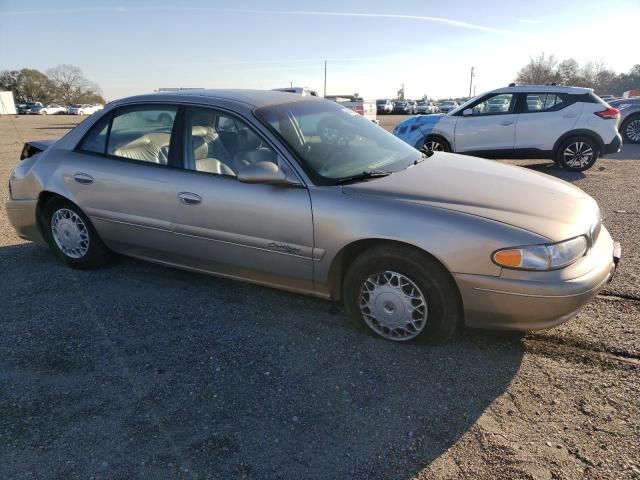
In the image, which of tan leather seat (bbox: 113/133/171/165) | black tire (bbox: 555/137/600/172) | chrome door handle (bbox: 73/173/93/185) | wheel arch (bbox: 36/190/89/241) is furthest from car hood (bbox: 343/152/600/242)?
black tire (bbox: 555/137/600/172)

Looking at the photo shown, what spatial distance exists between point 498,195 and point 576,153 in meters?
6.90

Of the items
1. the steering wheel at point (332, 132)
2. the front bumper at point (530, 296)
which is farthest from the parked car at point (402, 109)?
the front bumper at point (530, 296)

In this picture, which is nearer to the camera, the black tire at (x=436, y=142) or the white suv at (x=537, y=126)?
the white suv at (x=537, y=126)

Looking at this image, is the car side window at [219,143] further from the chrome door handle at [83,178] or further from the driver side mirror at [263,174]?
the chrome door handle at [83,178]

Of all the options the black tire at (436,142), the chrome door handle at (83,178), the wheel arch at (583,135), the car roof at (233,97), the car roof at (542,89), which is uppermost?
the car roof at (542,89)

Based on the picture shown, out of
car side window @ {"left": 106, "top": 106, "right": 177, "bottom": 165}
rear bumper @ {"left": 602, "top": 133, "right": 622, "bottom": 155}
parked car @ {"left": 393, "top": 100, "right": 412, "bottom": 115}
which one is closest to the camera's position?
car side window @ {"left": 106, "top": 106, "right": 177, "bottom": 165}

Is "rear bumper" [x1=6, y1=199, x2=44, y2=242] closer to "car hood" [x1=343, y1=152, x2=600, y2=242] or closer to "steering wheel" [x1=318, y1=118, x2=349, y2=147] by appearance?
"steering wheel" [x1=318, y1=118, x2=349, y2=147]

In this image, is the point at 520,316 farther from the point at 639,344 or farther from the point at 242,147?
the point at 242,147

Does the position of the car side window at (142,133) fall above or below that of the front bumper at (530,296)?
above

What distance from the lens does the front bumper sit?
2.53 m

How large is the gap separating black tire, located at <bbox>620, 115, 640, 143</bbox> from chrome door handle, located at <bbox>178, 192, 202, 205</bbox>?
15448 mm

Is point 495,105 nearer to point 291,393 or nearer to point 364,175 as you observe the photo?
point 364,175

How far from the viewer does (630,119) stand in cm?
1431

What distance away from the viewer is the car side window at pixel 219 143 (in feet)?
11.0
